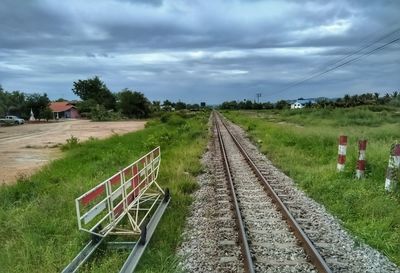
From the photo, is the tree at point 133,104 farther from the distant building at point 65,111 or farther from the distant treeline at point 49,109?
the distant building at point 65,111

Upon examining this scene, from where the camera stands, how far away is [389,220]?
7344mm

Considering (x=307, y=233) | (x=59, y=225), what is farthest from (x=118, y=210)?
(x=307, y=233)

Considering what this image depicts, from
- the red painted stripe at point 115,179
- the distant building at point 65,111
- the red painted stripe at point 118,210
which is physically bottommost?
the distant building at point 65,111

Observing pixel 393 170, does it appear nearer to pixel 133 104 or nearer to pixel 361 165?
pixel 361 165

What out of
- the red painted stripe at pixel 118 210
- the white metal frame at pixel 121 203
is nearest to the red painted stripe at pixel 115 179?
the white metal frame at pixel 121 203

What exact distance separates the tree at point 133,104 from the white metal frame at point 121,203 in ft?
252

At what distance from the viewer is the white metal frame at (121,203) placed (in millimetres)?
5715

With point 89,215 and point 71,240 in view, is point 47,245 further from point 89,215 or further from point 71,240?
point 89,215

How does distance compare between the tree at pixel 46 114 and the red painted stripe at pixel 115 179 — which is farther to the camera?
the tree at pixel 46 114

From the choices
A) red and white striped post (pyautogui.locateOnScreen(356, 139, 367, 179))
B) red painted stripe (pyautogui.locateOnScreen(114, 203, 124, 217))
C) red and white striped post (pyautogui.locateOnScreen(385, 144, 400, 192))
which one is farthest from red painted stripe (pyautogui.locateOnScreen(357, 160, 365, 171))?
red painted stripe (pyautogui.locateOnScreen(114, 203, 124, 217))

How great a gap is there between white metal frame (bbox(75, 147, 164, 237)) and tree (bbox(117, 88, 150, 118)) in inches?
3026

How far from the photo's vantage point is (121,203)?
22.7 feet

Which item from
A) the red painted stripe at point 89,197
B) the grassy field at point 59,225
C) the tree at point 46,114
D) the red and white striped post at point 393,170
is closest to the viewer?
the red painted stripe at point 89,197

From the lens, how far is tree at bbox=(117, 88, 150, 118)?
86394 millimetres
